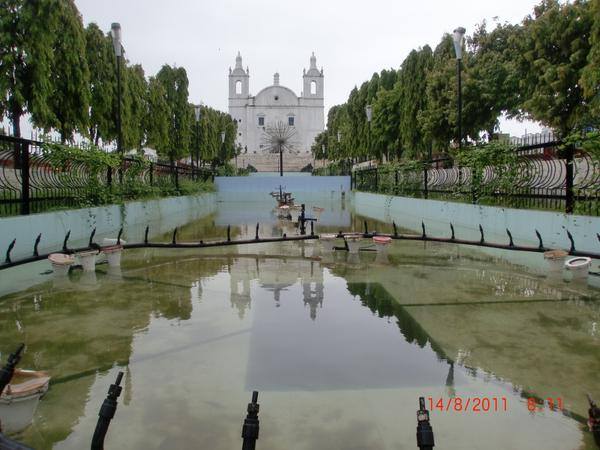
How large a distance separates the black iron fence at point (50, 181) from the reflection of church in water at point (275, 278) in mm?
3844

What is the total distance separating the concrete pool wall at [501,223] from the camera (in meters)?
7.98

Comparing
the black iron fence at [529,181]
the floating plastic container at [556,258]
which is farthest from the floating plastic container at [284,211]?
the floating plastic container at [556,258]

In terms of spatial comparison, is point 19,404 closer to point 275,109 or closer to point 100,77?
point 100,77

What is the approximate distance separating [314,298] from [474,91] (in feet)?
72.3

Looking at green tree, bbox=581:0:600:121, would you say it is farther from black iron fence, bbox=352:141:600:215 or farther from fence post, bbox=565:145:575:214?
fence post, bbox=565:145:575:214

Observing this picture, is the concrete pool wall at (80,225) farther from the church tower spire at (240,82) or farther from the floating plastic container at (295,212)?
the church tower spire at (240,82)

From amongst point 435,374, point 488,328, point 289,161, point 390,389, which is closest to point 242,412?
point 390,389

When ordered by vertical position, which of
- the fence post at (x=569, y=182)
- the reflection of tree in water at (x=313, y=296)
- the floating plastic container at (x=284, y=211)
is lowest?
the reflection of tree in water at (x=313, y=296)

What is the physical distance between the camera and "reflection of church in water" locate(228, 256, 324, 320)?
5582 millimetres

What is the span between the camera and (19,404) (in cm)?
263

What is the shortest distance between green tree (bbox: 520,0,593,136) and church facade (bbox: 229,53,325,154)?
287 feet

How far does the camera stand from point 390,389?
3.21 metres

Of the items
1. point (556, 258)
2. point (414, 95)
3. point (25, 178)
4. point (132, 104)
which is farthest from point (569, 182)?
point (132, 104)

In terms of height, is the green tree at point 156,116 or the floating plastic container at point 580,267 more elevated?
the green tree at point 156,116
